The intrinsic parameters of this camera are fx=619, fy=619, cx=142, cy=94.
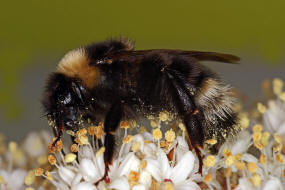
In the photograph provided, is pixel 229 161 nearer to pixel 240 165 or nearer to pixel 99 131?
Result: pixel 240 165

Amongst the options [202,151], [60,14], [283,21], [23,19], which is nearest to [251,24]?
[283,21]

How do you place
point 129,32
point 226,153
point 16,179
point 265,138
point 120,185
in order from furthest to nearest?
point 129,32 < point 16,179 < point 265,138 < point 226,153 < point 120,185

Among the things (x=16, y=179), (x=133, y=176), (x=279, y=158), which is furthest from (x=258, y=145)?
(x=16, y=179)

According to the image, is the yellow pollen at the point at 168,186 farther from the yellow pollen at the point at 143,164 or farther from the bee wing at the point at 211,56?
the bee wing at the point at 211,56

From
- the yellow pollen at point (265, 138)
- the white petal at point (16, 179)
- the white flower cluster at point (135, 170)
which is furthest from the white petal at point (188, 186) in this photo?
the white petal at point (16, 179)

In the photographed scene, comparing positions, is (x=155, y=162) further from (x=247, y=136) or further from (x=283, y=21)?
(x=283, y=21)

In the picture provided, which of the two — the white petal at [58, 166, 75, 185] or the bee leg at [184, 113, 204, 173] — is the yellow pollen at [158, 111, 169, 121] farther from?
the white petal at [58, 166, 75, 185]
